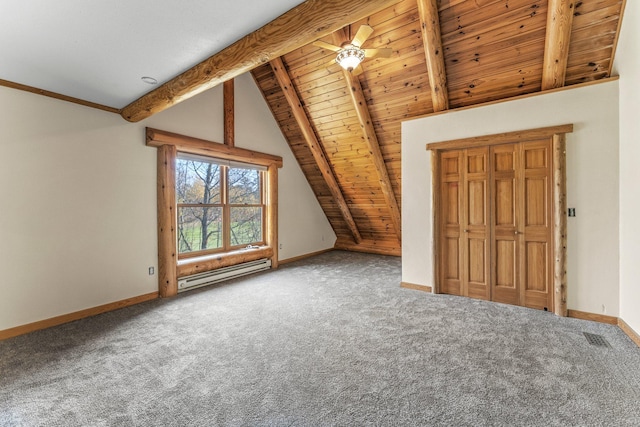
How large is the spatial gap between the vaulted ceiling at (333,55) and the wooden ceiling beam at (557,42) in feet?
0.04

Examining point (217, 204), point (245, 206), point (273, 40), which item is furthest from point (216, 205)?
point (273, 40)

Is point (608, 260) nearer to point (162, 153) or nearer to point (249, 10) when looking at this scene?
point (249, 10)

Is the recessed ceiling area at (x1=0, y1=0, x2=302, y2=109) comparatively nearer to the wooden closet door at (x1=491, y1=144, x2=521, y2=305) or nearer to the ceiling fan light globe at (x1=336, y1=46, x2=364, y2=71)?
the ceiling fan light globe at (x1=336, y1=46, x2=364, y2=71)

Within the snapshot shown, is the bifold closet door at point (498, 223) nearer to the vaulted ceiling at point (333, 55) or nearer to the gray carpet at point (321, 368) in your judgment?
the gray carpet at point (321, 368)

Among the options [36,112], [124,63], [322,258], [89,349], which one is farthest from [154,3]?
[322,258]

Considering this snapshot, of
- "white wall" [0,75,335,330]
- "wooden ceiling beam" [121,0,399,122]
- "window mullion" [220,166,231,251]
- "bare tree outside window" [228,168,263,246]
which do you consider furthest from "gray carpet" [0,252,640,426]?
"wooden ceiling beam" [121,0,399,122]

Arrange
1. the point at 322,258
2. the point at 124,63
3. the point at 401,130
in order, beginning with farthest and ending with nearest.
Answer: the point at 322,258, the point at 401,130, the point at 124,63

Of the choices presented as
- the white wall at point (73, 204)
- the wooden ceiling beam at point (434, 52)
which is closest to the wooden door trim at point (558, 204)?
the wooden ceiling beam at point (434, 52)

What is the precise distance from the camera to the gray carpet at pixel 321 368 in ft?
5.49

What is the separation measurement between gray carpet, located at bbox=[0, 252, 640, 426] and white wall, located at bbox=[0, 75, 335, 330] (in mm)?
384

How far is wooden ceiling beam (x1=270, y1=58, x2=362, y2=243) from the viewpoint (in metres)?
4.62

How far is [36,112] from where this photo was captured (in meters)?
2.84

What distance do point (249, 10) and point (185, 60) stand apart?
35.9 inches

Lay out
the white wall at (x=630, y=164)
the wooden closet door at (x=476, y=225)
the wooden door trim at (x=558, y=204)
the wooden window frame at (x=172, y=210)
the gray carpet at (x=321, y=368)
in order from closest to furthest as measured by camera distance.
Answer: the gray carpet at (x=321, y=368) < the white wall at (x=630, y=164) < the wooden door trim at (x=558, y=204) < the wooden closet door at (x=476, y=225) < the wooden window frame at (x=172, y=210)
